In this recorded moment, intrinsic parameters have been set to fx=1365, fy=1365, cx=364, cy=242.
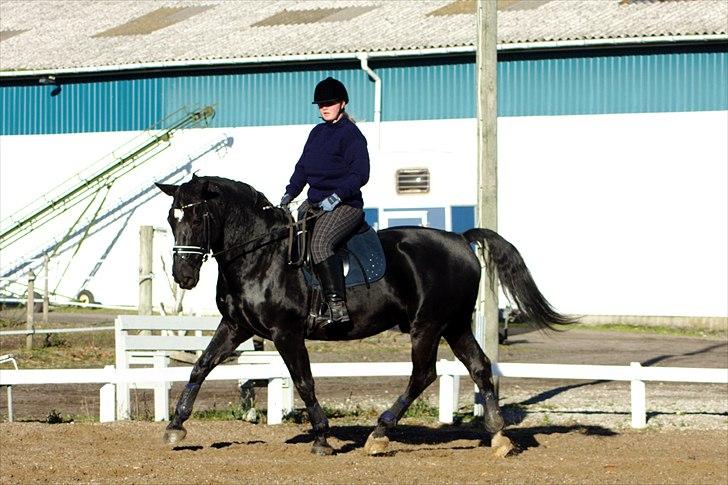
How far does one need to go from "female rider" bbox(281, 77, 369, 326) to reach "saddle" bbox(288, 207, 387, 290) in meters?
0.08

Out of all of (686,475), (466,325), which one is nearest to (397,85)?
(466,325)

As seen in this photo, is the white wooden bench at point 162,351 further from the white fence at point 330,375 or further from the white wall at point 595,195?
the white wall at point 595,195

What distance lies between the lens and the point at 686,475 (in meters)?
11.1

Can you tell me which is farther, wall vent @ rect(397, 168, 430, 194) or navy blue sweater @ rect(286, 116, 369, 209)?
wall vent @ rect(397, 168, 430, 194)

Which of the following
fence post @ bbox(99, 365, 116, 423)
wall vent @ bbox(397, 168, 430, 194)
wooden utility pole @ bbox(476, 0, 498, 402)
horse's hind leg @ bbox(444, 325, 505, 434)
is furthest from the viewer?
wall vent @ bbox(397, 168, 430, 194)

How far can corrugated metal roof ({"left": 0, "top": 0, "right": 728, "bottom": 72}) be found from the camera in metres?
33.1

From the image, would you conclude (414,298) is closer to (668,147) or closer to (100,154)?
(668,147)

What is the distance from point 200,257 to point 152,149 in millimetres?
26225

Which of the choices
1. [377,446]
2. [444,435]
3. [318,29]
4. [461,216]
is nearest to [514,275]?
[444,435]

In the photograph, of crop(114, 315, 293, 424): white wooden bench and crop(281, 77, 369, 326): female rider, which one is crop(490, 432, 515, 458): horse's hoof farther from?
crop(114, 315, 293, 424): white wooden bench

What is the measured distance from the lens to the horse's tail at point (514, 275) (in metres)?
13.1

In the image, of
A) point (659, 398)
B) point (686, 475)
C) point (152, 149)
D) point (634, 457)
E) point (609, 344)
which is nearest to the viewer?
point (686, 475)

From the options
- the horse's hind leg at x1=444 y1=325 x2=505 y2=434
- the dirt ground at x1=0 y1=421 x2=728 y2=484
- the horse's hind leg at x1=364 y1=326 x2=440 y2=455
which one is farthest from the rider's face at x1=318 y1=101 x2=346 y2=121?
the dirt ground at x1=0 y1=421 x2=728 y2=484

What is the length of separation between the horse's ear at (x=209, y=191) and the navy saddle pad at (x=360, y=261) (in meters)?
1.01
